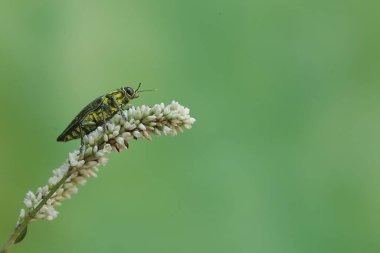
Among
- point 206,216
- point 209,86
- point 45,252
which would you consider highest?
point 209,86

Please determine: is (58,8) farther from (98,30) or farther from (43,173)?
(43,173)

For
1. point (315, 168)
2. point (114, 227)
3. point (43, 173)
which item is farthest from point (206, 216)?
point (43, 173)

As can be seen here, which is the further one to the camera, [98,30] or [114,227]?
[98,30]

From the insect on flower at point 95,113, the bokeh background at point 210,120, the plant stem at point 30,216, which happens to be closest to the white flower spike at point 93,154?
the plant stem at point 30,216

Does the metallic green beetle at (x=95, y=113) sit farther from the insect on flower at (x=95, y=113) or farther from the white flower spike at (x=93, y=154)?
the white flower spike at (x=93, y=154)

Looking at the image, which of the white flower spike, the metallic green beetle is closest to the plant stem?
the white flower spike

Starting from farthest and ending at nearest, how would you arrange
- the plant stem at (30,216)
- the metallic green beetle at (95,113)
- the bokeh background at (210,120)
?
the bokeh background at (210,120) < the metallic green beetle at (95,113) < the plant stem at (30,216)

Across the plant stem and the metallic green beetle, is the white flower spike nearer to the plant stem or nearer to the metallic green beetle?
the plant stem
